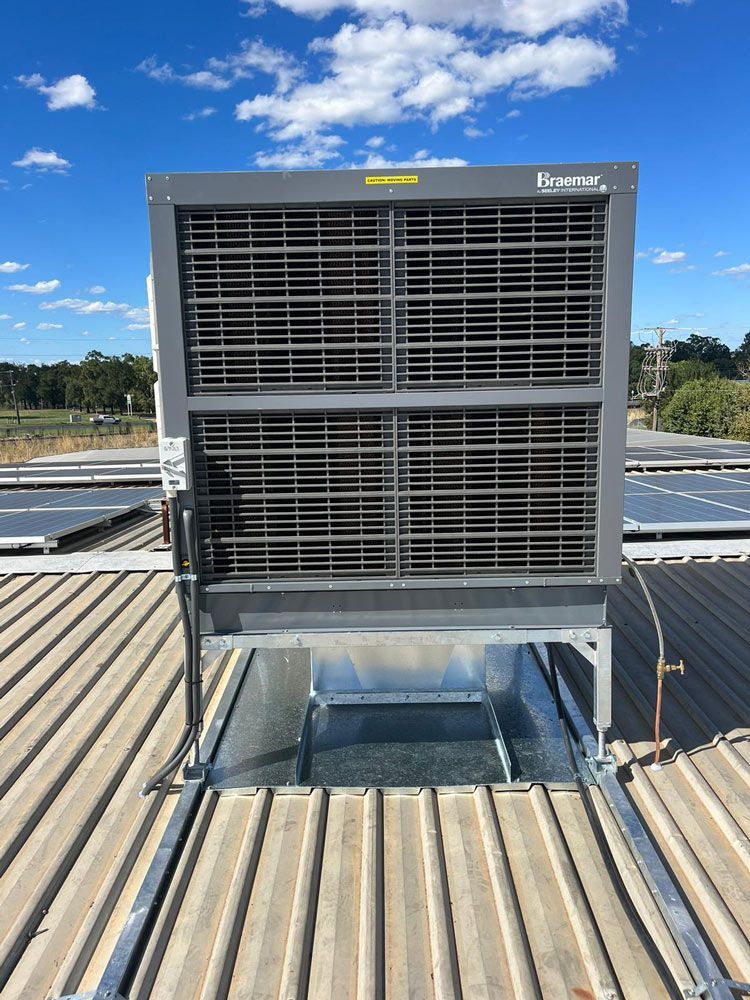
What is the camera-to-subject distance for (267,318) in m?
3.86

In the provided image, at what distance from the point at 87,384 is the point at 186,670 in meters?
66.8

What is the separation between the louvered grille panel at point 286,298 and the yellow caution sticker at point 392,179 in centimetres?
16

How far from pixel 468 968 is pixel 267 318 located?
3.48 metres

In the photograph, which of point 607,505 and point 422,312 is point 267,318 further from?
point 607,505

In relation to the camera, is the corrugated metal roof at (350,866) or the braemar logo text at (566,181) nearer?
the corrugated metal roof at (350,866)

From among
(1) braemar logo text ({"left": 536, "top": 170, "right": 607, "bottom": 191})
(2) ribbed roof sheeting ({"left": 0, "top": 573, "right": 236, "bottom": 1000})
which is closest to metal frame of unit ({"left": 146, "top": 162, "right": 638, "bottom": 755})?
(1) braemar logo text ({"left": 536, "top": 170, "right": 607, "bottom": 191})

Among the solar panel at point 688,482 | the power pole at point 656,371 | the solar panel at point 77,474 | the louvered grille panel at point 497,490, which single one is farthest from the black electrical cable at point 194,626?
the power pole at point 656,371

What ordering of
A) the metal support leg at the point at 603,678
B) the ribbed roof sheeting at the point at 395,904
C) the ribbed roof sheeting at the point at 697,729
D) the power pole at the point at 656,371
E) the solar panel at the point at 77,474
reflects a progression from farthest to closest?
1. the power pole at the point at 656,371
2. the solar panel at the point at 77,474
3. the metal support leg at the point at 603,678
4. the ribbed roof sheeting at the point at 697,729
5. the ribbed roof sheeting at the point at 395,904

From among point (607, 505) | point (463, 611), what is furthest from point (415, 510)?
point (607, 505)

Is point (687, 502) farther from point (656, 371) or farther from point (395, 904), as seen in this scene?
point (656, 371)

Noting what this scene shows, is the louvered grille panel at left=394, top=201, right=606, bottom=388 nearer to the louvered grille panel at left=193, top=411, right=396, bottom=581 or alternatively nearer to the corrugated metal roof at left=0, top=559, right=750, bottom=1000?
the louvered grille panel at left=193, top=411, right=396, bottom=581

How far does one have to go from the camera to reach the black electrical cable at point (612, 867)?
298 centimetres

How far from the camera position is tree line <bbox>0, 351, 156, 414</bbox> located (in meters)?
61.8

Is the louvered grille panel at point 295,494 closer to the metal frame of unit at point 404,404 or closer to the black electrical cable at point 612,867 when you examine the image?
the metal frame of unit at point 404,404
